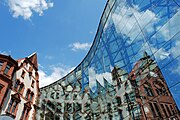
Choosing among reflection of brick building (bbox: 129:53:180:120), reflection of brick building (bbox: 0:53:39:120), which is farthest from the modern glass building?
reflection of brick building (bbox: 0:53:39:120)

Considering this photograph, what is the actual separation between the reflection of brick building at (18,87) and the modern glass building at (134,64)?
16.8 ft

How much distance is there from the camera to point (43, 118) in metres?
31.1

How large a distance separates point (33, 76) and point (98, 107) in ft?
44.3

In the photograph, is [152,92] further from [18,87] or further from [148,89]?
[18,87]

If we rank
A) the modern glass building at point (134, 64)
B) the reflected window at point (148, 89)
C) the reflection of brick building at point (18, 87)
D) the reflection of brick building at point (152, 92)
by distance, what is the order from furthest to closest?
the reflection of brick building at point (18, 87), the reflected window at point (148, 89), the modern glass building at point (134, 64), the reflection of brick building at point (152, 92)

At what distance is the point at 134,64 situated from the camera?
15742mm

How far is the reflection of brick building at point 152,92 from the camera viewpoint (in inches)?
460

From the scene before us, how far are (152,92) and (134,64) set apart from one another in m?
3.36

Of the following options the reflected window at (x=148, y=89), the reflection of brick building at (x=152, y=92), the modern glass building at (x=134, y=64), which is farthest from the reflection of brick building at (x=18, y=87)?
Answer: the reflected window at (x=148, y=89)

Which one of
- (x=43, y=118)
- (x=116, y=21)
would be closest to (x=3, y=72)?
(x=43, y=118)

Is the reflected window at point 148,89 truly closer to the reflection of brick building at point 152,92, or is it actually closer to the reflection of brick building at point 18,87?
the reflection of brick building at point 152,92

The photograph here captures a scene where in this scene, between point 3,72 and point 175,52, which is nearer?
point 175,52

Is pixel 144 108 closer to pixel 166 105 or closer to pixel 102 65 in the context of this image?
pixel 166 105

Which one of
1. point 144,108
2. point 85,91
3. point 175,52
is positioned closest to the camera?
point 175,52
